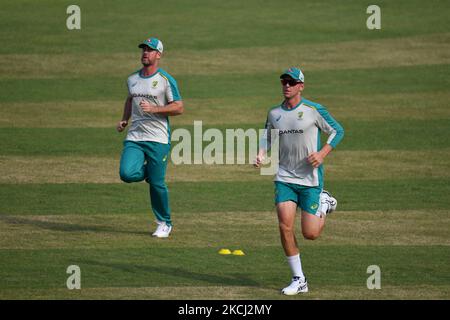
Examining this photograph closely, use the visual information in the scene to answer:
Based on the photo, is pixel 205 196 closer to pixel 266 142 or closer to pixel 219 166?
pixel 219 166

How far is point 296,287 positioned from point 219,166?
7422 mm

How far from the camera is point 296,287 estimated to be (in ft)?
38.1

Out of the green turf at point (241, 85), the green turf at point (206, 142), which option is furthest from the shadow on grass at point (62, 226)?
the green turf at point (241, 85)

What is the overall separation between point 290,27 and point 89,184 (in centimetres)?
1163

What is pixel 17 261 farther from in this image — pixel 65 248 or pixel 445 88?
pixel 445 88

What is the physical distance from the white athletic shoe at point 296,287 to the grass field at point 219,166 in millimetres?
114

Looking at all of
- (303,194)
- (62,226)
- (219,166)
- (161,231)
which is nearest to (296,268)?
(303,194)

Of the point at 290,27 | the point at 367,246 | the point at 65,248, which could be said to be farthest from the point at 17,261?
the point at 290,27

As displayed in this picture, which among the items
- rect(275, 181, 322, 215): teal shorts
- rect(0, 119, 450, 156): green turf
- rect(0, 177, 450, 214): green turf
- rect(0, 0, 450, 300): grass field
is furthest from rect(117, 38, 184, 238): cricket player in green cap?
rect(0, 119, 450, 156): green turf

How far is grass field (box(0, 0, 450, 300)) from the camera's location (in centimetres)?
1265

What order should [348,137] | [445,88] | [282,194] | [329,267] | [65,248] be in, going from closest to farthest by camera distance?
[282,194]
[329,267]
[65,248]
[348,137]
[445,88]

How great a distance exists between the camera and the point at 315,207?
12.1 m

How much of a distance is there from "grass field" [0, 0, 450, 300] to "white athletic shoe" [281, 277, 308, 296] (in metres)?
0.11

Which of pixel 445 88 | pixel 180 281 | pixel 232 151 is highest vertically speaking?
pixel 445 88
